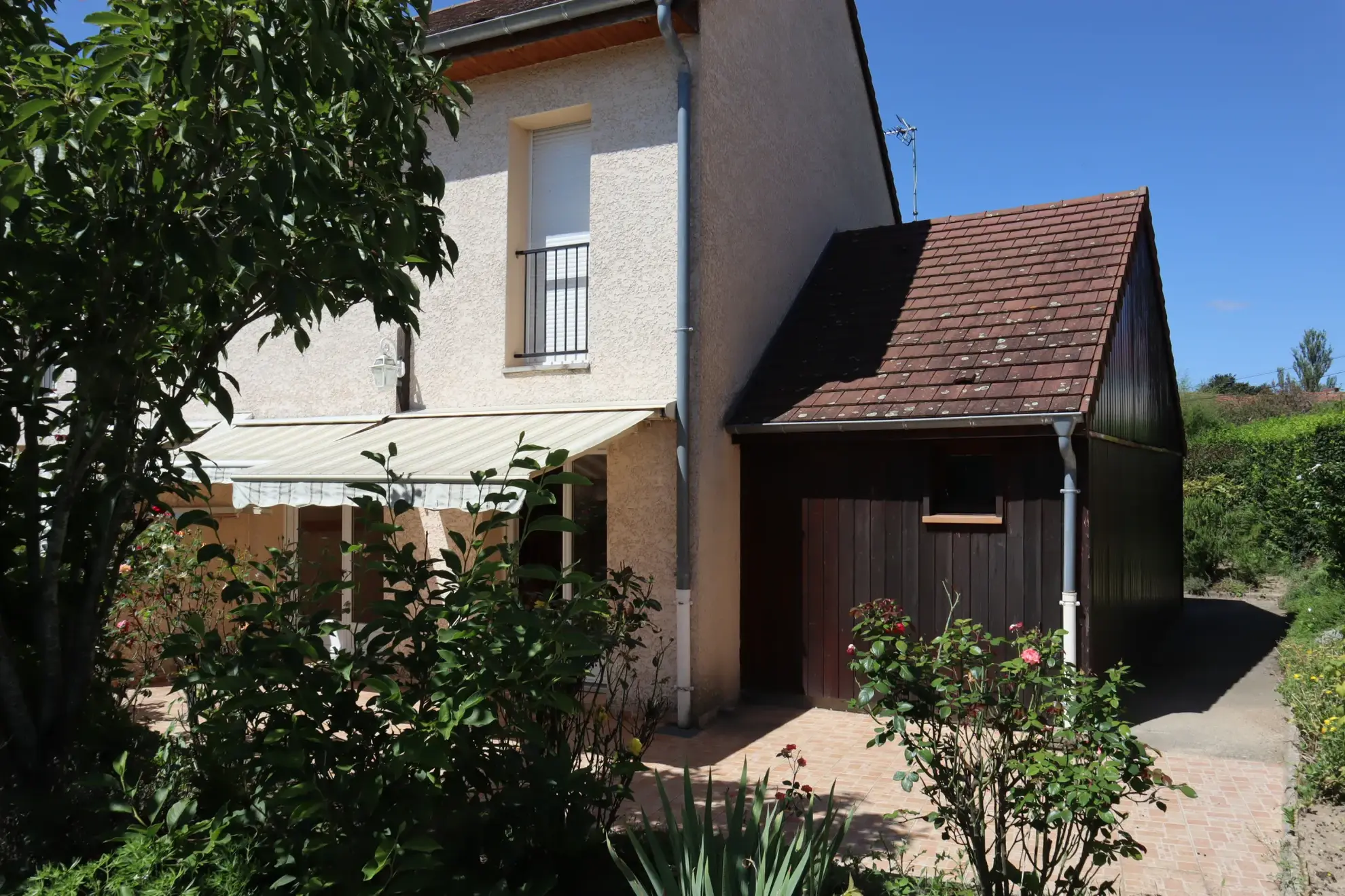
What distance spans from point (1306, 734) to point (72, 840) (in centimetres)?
1214

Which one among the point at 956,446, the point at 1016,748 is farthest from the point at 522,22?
the point at 1016,748

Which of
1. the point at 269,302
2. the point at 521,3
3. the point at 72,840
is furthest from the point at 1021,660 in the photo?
the point at 521,3

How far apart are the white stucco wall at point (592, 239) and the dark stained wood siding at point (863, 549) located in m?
2.53

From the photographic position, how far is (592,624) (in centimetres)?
742

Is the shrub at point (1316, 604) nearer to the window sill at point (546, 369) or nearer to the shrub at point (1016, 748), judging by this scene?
the shrub at point (1016, 748)

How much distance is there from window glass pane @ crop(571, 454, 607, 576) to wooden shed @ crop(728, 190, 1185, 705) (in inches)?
86.1

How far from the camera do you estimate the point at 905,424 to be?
1252 centimetres

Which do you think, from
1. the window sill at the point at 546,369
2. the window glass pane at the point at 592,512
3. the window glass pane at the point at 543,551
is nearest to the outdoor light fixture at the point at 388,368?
the window sill at the point at 546,369

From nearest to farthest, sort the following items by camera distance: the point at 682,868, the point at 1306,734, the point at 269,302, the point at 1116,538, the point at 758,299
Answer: the point at 682,868
the point at 269,302
the point at 1306,734
the point at 1116,538
the point at 758,299

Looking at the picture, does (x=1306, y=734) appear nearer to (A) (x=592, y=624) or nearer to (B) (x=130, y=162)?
(A) (x=592, y=624)

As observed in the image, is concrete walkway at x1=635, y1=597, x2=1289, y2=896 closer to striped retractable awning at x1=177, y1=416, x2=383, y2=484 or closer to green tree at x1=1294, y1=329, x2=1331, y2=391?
striped retractable awning at x1=177, y1=416, x2=383, y2=484

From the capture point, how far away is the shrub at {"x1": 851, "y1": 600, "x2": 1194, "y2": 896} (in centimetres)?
554

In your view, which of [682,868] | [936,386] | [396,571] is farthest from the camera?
[936,386]

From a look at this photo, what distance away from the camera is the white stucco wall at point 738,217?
13.3m
